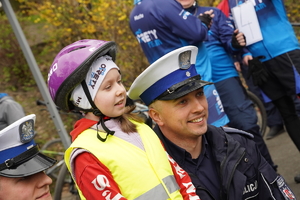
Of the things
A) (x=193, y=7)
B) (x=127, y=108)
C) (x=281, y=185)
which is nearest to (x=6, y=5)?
(x=193, y=7)

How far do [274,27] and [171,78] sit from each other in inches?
65.1

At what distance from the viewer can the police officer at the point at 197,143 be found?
7.60ft

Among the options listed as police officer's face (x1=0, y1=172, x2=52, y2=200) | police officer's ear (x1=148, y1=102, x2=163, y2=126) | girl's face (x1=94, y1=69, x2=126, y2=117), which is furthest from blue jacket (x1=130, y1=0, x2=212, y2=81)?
police officer's face (x1=0, y1=172, x2=52, y2=200)

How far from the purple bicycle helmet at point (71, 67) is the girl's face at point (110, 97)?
0.41 ft

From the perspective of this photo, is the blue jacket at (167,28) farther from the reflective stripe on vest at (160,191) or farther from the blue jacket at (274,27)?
the reflective stripe on vest at (160,191)

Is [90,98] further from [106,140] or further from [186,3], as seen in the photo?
[186,3]

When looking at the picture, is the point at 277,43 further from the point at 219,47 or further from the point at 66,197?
the point at 66,197

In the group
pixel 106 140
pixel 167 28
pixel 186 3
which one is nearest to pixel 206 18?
pixel 186 3

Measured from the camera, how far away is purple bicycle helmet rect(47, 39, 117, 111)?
7.31ft

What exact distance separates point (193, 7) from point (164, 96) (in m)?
1.69

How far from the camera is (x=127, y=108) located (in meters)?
2.42

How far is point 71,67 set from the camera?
224 cm

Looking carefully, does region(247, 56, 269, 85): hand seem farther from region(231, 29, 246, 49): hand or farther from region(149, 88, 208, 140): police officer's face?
region(149, 88, 208, 140): police officer's face

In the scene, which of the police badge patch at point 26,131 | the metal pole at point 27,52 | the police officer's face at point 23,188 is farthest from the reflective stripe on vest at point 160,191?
the metal pole at point 27,52
